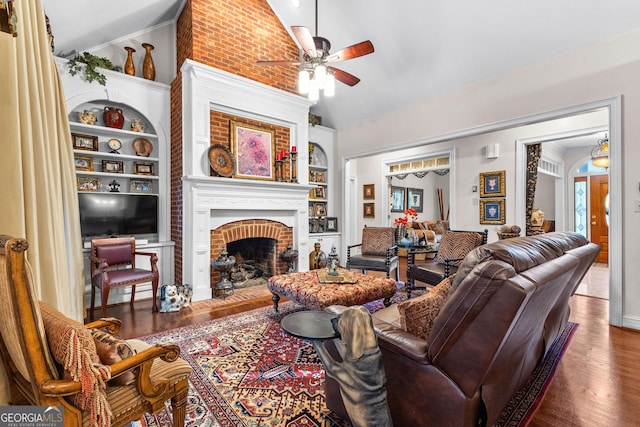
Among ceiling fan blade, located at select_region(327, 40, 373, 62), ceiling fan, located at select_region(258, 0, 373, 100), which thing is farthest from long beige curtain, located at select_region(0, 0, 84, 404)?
ceiling fan blade, located at select_region(327, 40, 373, 62)

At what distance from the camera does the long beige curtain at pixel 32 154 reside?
5.68ft

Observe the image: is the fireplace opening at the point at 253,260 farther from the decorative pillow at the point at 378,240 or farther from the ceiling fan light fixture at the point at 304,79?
the ceiling fan light fixture at the point at 304,79

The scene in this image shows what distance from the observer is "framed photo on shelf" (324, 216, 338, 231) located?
19.7 ft

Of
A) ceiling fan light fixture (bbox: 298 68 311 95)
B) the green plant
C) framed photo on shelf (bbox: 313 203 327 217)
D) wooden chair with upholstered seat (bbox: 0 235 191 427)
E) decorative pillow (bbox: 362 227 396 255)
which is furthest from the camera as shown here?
framed photo on shelf (bbox: 313 203 327 217)

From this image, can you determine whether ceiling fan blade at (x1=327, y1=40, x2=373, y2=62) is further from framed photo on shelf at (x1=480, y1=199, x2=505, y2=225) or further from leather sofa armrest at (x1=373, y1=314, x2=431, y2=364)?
framed photo on shelf at (x1=480, y1=199, x2=505, y2=225)

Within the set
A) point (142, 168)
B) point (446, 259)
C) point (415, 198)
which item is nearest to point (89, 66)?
point (142, 168)

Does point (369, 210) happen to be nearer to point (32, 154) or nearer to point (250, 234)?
point (250, 234)

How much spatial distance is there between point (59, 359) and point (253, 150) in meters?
3.68

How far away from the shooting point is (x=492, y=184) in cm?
504

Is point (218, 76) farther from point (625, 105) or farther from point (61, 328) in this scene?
point (625, 105)

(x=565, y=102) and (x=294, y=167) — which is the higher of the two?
(x=565, y=102)

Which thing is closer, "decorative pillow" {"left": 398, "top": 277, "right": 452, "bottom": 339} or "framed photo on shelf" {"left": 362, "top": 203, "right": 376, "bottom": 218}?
"decorative pillow" {"left": 398, "top": 277, "right": 452, "bottom": 339}

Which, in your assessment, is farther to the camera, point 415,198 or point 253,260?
point 415,198

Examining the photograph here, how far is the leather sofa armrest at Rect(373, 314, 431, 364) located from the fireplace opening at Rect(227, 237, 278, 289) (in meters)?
3.33
